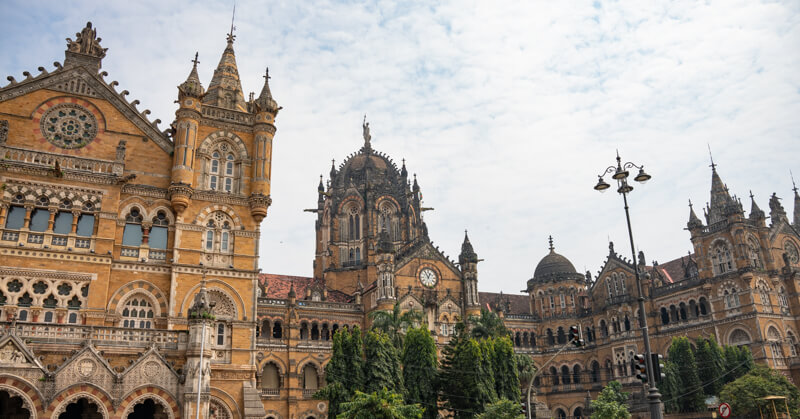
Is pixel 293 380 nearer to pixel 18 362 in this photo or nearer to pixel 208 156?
pixel 208 156

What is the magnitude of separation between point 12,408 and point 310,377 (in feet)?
102

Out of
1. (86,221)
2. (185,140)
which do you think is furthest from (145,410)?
(185,140)

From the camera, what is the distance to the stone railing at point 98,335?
26.2 m

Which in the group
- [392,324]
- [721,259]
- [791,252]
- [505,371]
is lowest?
[505,371]

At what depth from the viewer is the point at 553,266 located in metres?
75.3

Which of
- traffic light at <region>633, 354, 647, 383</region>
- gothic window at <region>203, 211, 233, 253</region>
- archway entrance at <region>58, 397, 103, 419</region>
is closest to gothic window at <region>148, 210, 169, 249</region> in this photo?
gothic window at <region>203, 211, 233, 253</region>

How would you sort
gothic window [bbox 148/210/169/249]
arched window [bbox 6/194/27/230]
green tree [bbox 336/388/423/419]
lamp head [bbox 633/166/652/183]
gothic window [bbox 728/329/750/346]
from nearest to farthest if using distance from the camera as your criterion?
lamp head [bbox 633/166/652/183] < arched window [bbox 6/194/27/230] < green tree [bbox 336/388/423/419] < gothic window [bbox 148/210/169/249] < gothic window [bbox 728/329/750/346]

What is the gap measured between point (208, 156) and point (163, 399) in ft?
52.5

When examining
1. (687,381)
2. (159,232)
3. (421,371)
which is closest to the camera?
Answer: (159,232)

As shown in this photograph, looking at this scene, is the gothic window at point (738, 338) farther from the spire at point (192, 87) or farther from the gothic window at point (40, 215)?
the gothic window at point (40, 215)

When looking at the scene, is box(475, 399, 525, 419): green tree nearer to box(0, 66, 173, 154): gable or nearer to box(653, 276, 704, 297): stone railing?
box(0, 66, 173, 154): gable

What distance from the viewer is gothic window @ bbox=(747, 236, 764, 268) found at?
2277 inches

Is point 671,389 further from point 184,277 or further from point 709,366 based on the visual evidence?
point 184,277

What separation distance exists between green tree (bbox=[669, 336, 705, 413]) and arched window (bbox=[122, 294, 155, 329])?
42510 millimetres
